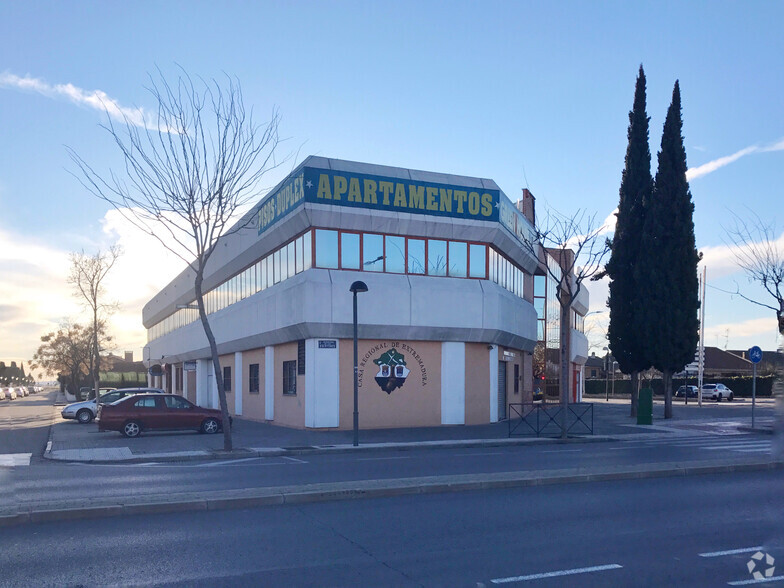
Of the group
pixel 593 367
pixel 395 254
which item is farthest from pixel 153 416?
pixel 593 367

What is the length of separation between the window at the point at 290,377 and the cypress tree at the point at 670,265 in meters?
15.4

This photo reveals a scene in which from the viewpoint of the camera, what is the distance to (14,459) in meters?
19.5

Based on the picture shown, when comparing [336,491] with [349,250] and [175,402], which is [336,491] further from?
[349,250]

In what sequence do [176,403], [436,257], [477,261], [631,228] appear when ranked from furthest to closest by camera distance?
[631,228]
[477,261]
[436,257]
[176,403]

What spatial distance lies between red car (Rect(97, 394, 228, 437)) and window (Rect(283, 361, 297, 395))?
328 centimetres

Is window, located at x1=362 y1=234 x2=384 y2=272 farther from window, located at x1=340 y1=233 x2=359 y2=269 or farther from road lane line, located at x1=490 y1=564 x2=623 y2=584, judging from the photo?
road lane line, located at x1=490 y1=564 x2=623 y2=584

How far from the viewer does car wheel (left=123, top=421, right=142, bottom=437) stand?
83.1 feet

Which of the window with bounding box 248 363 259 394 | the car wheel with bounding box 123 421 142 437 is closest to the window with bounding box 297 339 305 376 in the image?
the car wheel with bounding box 123 421 142 437

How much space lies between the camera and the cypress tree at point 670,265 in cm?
3303

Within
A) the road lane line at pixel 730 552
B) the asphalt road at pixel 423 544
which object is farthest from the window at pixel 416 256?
the road lane line at pixel 730 552

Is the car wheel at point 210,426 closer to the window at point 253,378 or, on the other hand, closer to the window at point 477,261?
the window at point 253,378

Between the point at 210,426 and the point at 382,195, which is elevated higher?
the point at 382,195

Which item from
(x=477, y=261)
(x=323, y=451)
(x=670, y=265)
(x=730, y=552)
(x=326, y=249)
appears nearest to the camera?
(x=730, y=552)

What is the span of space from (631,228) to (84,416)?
26191 mm
